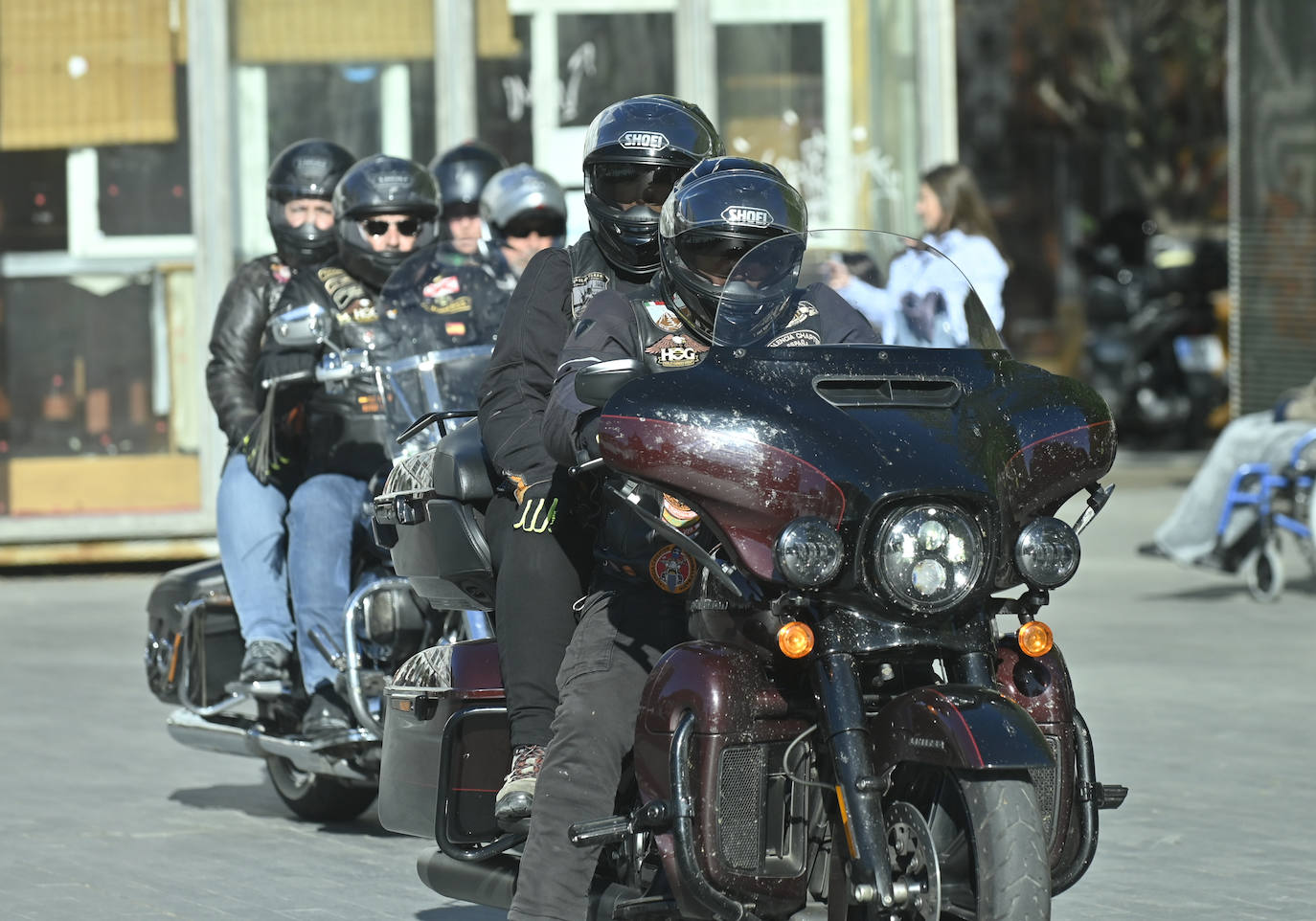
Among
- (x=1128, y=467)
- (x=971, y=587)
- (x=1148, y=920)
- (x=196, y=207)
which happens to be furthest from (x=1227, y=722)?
(x=1128, y=467)

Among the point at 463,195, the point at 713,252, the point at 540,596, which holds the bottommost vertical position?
the point at 540,596

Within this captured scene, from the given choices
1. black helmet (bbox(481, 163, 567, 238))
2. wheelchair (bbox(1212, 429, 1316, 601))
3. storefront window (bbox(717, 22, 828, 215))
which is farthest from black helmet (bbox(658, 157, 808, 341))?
storefront window (bbox(717, 22, 828, 215))

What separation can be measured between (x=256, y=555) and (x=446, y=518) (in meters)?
2.12

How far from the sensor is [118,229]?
46.3 ft

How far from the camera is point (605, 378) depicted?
13.6ft

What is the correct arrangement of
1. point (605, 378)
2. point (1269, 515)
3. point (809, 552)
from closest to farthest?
point (809, 552) < point (605, 378) < point (1269, 515)

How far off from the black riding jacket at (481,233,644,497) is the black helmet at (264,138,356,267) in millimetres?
2972

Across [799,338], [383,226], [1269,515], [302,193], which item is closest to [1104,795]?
[799,338]

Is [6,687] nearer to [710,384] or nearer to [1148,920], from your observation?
[1148,920]

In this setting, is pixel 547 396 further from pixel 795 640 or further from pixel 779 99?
pixel 779 99

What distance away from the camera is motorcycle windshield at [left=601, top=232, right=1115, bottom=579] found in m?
3.99

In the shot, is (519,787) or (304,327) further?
(304,327)

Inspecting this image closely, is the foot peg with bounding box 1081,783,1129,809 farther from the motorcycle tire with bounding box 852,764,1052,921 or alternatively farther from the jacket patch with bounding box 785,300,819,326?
the jacket patch with bounding box 785,300,819,326

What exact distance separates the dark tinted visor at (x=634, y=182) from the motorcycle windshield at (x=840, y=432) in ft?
2.43
